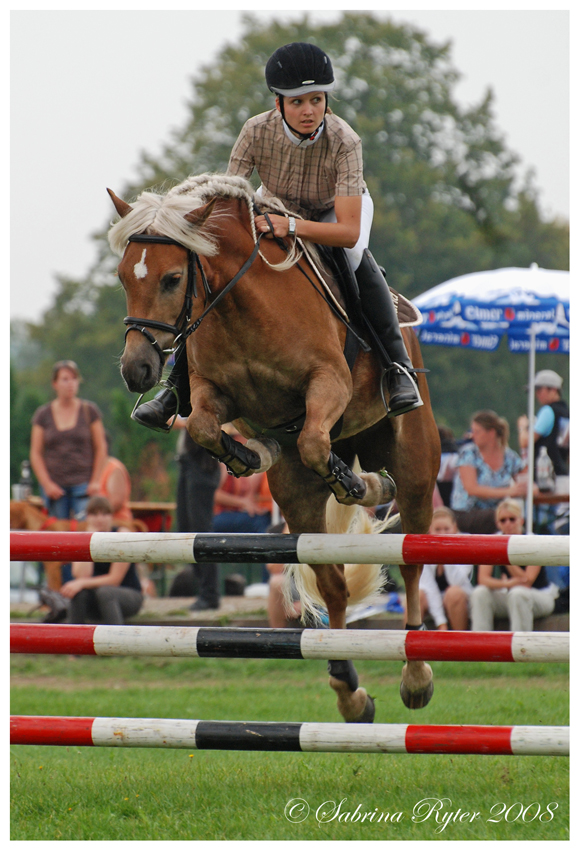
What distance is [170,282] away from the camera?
3584 mm

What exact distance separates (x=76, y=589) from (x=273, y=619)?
1.63 m

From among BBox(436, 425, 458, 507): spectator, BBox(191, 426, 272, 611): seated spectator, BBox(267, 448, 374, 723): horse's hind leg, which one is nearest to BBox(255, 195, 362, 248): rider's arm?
BBox(267, 448, 374, 723): horse's hind leg

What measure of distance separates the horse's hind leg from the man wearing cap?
403cm

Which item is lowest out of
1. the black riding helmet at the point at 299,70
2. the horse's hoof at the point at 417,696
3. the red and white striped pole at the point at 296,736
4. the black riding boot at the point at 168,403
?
the horse's hoof at the point at 417,696

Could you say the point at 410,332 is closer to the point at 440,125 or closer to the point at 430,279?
the point at 430,279

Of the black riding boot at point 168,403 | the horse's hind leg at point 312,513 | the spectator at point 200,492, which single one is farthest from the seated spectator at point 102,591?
the black riding boot at point 168,403

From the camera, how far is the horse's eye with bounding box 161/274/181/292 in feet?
Result: 11.7

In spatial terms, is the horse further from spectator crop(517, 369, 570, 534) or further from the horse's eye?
the horse's eye

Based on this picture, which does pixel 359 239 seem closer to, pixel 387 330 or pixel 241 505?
pixel 387 330

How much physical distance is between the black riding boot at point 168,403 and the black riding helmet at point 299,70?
124cm

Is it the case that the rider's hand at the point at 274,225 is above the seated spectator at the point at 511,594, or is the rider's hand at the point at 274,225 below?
above

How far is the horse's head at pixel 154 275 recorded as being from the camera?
3.48 m

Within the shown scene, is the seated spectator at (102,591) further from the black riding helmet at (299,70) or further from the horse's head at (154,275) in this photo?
the black riding helmet at (299,70)

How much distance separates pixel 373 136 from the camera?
33281 millimetres
